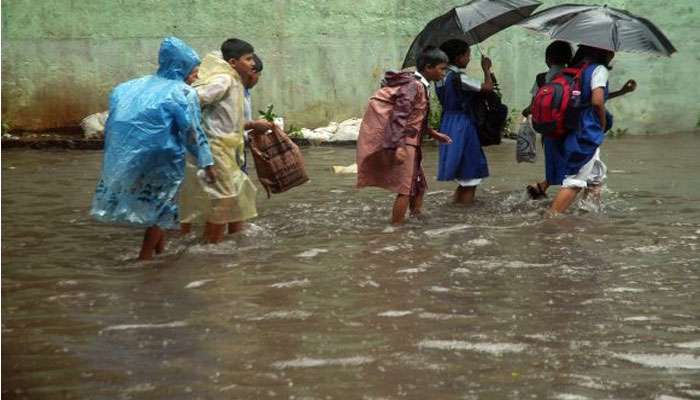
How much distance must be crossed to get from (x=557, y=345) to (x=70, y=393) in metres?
2.08

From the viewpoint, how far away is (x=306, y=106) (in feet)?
47.4

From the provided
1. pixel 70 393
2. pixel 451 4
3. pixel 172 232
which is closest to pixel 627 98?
pixel 451 4

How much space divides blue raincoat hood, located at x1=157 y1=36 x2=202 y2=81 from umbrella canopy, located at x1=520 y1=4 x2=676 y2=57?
9.29 feet

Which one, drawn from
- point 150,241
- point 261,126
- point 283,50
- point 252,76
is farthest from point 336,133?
point 150,241

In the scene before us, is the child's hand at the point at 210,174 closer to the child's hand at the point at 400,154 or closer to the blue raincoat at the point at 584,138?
the child's hand at the point at 400,154

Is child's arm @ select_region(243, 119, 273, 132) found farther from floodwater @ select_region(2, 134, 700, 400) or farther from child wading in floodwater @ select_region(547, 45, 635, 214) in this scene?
child wading in floodwater @ select_region(547, 45, 635, 214)

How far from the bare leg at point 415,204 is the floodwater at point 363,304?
5.9 inches

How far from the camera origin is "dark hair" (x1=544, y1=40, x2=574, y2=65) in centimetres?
909

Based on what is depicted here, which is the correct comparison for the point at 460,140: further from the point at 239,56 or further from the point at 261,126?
the point at 239,56

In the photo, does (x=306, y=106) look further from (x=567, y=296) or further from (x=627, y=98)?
(x=567, y=296)

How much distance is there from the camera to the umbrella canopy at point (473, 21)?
9180 millimetres

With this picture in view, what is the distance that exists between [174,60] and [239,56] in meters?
0.74

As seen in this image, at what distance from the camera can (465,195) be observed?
9.58 m

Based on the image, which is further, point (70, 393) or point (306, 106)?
point (306, 106)
